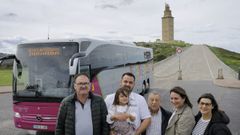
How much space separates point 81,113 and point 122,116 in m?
0.52

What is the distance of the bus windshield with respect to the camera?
984 centimetres

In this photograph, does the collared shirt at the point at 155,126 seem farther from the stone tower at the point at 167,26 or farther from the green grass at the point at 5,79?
the stone tower at the point at 167,26

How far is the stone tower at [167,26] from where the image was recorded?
549 feet

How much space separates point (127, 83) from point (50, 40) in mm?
6527

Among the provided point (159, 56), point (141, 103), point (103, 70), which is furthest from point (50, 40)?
point (159, 56)

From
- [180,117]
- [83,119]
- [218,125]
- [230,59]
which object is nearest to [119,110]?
[83,119]

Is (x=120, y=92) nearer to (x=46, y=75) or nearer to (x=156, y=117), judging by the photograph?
(x=156, y=117)

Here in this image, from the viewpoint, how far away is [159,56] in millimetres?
77000

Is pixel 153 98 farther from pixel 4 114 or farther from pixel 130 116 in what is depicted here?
pixel 4 114

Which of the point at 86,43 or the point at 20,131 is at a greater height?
the point at 86,43

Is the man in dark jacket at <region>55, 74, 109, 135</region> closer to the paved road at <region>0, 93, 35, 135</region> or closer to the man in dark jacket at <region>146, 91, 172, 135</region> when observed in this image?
the man in dark jacket at <region>146, 91, 172, 135</region>

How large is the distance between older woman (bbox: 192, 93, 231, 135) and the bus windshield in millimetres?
6027

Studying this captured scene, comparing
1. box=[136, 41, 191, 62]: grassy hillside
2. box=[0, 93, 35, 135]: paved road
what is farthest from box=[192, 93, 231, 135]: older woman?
box=[136, 41, 191, 62]: grassy hillside

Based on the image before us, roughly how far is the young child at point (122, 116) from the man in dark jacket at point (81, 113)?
0.38ft
